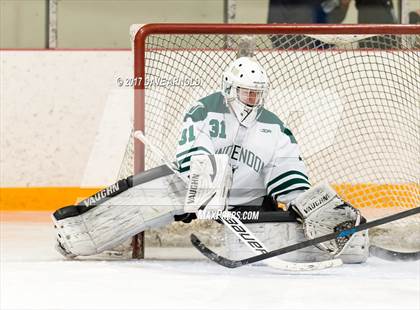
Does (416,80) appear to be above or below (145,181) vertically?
above

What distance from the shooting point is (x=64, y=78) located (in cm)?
579

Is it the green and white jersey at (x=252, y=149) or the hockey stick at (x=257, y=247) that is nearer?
the hockey stick at (x=257, y=247)

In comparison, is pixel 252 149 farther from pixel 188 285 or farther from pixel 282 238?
pixel 188 285

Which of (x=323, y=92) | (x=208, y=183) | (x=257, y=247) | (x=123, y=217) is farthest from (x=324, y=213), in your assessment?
(x=323, y=92)

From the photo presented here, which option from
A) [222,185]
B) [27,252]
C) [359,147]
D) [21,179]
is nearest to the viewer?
[222,185]

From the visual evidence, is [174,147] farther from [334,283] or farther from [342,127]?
[334,283]

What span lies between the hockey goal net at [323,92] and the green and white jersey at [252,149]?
0.95 feet

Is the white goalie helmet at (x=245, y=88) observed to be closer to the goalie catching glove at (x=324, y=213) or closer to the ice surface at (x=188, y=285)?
the goalie catching glove at (x=324, y=213)

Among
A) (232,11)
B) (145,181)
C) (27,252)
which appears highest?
(232,11)

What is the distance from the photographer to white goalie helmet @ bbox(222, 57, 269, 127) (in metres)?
3.66

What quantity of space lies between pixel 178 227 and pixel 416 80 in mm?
1101

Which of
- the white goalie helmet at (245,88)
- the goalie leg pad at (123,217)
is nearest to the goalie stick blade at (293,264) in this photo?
the goalie leg pad at (123,217)

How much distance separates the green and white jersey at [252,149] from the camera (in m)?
3.75

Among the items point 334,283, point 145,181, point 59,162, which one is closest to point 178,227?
point 145,181
